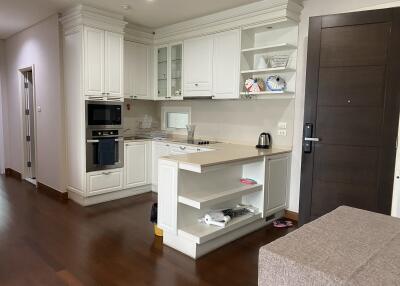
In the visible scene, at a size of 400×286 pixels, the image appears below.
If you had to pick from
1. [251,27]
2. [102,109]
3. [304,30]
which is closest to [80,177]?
[102,109]

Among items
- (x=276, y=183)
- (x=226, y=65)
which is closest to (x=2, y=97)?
(x=226, y=65)

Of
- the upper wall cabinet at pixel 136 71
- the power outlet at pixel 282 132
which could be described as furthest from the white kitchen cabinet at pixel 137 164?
the power outlet at pixel 282 132

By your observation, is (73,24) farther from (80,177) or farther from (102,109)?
(80,177)

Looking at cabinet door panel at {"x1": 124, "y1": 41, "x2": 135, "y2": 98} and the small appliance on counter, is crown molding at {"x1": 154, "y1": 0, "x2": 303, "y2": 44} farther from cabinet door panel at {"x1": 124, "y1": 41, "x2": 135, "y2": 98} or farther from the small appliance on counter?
the small appliance on counter

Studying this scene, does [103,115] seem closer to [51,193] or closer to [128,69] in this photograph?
[128,69]

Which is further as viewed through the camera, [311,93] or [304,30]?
[304,30]

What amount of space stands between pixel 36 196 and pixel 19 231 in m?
1.40

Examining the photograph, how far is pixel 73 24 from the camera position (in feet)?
12.8

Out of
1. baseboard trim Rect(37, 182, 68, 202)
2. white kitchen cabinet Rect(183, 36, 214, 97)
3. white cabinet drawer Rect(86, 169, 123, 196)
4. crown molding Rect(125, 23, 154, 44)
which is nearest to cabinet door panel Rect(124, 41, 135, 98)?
crown molding Rect(125, 23, 154, 44)

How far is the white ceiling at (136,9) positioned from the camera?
365cm

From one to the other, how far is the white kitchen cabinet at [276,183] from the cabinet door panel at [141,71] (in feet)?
8.30

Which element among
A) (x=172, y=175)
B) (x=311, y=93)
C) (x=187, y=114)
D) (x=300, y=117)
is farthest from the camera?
(x=187, y=114)

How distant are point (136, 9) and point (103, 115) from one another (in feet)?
4.91

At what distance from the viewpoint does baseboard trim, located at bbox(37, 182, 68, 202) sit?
14.2ft
